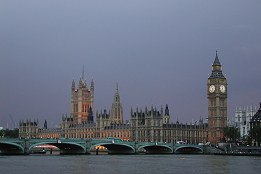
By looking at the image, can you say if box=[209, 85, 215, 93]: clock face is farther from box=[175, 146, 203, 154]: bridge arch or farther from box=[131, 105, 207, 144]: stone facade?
box=[175, 146, 203, 154]: bridge arch

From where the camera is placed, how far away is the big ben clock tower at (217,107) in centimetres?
13812

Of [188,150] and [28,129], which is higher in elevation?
[28,129]

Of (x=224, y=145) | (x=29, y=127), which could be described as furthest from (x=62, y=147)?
(x=29, y=127)

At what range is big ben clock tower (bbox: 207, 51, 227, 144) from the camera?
13812 centimetres

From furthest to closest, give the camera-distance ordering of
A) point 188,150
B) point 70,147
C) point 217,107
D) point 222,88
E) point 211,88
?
point 211,88
point 222,88
point 217,107
point 188,150
point 70,147

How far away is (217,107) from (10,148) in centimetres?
5329

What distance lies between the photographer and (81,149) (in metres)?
104

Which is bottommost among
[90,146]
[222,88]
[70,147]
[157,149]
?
[157,149]

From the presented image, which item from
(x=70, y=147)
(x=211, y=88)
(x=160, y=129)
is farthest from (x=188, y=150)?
(x=70, y=147)

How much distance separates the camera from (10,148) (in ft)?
330

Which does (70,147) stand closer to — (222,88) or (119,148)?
(119,148)

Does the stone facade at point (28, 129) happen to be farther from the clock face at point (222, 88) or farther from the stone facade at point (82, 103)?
the clock face at point (222, 88)

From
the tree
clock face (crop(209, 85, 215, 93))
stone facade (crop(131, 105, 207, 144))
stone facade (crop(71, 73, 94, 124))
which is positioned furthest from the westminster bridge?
stone facade (crop(71, 73, 94, 124))

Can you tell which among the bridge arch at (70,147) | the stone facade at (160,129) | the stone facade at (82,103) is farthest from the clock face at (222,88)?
the stone facade at (82,103)
